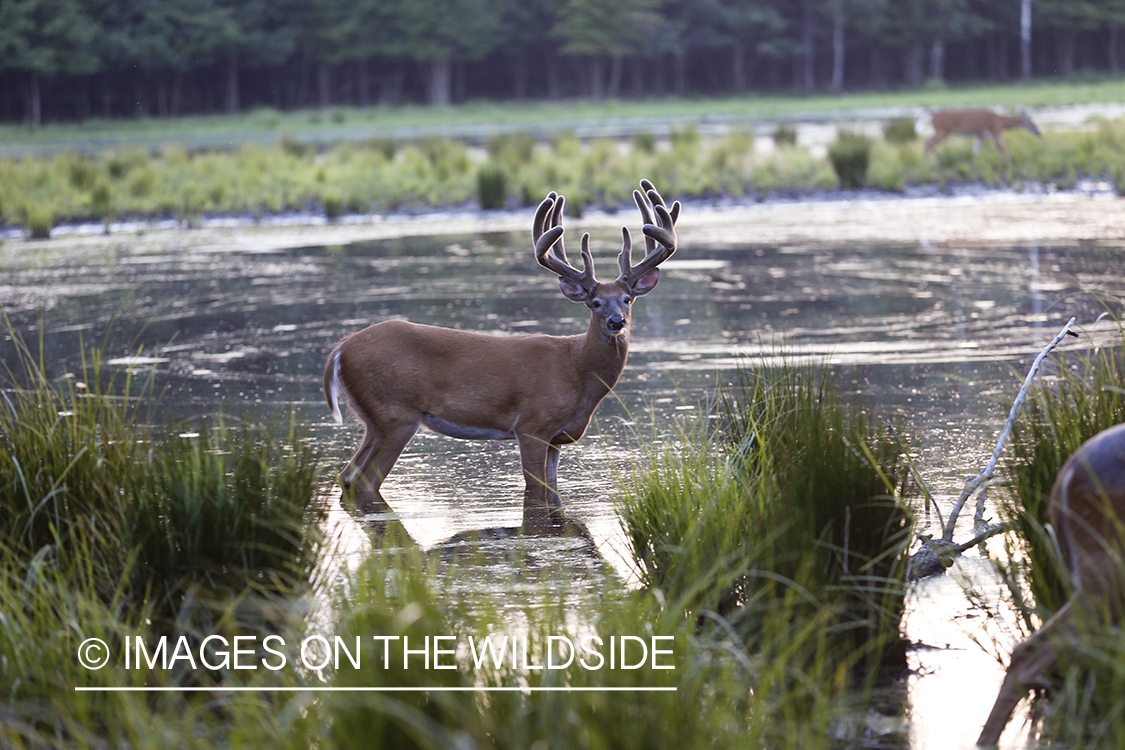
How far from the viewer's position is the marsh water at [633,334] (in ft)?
21.4

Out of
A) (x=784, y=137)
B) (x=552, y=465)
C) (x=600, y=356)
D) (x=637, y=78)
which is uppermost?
(x=637, y=78)

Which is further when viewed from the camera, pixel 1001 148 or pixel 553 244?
pixel 1001 148

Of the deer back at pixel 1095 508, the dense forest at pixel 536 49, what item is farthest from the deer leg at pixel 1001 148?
the dense forest at pixel 536 49

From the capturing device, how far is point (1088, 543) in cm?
380

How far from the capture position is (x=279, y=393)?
9.85 m

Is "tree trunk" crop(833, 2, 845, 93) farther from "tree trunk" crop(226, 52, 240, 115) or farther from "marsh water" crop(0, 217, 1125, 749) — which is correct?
"marsh water" crop(0, 217, 1125, 749)

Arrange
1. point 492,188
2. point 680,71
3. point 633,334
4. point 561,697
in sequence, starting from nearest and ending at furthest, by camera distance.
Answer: point 561,697 < point 633,334 < point 492,188 < point 680,71

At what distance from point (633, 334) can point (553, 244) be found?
5197 mm

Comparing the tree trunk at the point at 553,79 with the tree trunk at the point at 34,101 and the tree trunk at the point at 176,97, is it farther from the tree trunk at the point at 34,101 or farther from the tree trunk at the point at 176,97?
the tree trunk at the point at 34,101

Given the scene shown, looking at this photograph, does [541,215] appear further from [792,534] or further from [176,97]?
[176,97]

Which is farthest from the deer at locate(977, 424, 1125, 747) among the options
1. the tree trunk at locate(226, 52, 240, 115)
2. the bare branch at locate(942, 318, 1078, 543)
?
the tree trunk at locate(226, 52, 240, 115)

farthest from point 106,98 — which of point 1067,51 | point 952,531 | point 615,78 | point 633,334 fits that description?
point 952,531

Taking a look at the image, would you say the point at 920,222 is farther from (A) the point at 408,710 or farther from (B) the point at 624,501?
(A) the point at 408,710

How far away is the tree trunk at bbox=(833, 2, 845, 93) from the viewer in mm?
70537
